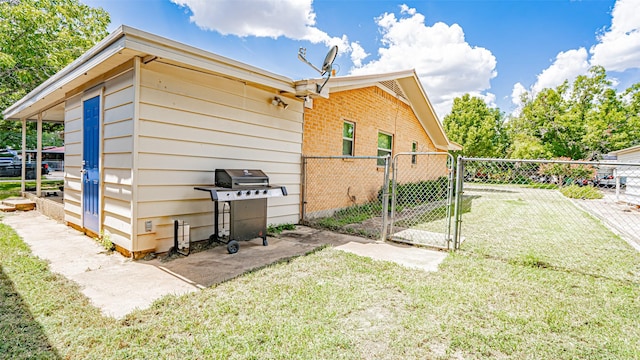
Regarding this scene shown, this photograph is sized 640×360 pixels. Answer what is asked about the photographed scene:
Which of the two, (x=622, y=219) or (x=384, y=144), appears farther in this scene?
(x=384, y=144)

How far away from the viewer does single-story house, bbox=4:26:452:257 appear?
3.77m

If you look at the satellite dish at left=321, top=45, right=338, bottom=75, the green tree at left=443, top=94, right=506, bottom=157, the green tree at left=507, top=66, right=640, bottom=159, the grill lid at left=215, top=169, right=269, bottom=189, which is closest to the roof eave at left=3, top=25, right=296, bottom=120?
the satellite dish at left=321, top=45, right=338, bottom=75

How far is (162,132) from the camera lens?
13.0ft

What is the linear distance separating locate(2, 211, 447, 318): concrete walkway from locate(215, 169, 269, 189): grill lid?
38.1 inches

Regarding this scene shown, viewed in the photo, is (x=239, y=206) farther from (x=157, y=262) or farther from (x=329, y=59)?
(x=329, y=59)

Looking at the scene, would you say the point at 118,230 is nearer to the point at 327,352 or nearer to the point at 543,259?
the point at 327,352

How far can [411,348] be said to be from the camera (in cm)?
209

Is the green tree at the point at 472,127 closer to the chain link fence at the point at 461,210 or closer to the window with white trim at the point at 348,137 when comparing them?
the chain link fence at the point at 461,210

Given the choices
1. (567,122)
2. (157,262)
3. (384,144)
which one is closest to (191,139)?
(157,262)

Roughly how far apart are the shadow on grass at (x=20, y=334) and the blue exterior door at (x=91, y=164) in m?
2.26

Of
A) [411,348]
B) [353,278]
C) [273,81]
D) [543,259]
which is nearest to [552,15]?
[543,259]

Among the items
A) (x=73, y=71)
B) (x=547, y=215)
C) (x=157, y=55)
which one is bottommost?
(x=547, y=215)

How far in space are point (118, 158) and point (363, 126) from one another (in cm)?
600

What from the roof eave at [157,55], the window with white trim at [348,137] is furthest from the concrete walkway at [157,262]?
the window with white trim at [348,137]
